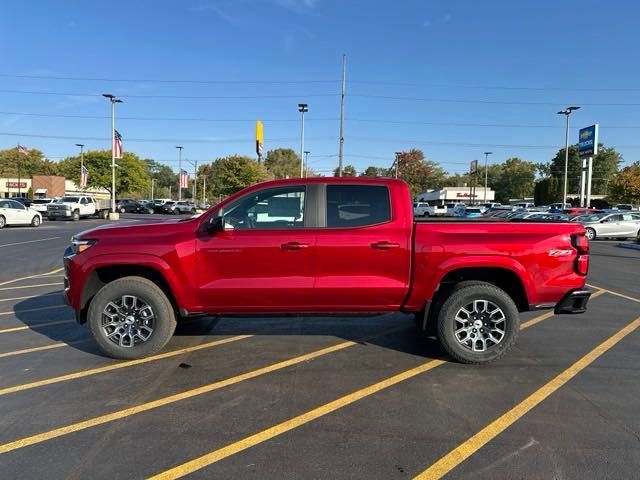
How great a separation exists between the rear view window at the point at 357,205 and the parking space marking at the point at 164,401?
1.50 metres

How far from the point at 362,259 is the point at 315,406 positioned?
61.1 inches

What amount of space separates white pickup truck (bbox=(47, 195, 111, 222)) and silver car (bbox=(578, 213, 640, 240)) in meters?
34.7

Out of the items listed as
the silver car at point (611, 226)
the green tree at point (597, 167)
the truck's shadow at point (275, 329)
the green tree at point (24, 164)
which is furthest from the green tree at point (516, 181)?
the truck's shadow at point (275, 329)

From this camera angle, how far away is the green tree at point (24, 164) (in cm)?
10331

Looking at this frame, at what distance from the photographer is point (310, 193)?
204 inches

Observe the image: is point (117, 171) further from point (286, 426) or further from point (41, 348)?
point (286, 426)

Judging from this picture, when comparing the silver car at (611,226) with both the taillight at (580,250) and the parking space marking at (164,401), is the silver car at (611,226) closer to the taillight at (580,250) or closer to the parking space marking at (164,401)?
the taillight at (580,250)

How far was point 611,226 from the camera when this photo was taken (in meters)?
26.5

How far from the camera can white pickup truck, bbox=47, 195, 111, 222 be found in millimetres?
36938

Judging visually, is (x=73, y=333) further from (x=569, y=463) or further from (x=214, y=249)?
(x=569, y=463)

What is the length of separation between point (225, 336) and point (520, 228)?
12.0 feet

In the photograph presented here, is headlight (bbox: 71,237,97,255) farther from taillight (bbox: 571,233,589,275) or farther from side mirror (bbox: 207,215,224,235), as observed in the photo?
taillight (bbox: 571,233,589,275)

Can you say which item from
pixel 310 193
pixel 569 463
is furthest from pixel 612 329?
pixel 310 193

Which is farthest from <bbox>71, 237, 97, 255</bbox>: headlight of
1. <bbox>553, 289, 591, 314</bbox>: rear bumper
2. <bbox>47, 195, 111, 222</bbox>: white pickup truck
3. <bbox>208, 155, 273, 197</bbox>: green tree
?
<bbox>208, 155, 273, 197</bbox>: green tree
